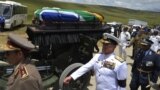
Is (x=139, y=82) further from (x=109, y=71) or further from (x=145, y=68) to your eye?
(x=109, y=71)

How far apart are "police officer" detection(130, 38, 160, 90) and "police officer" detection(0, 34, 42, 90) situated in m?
6.14

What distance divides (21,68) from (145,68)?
632 cm

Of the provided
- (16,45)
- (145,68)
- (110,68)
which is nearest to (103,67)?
(110,68)

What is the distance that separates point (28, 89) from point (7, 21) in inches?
1657

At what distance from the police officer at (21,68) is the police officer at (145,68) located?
614cm

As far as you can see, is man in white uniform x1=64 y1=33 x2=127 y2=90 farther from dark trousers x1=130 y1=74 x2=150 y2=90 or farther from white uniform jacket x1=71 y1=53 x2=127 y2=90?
dark trousers x1=130 y1=74 x2=150 y2=90

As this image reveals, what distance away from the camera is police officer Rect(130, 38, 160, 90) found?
997cm

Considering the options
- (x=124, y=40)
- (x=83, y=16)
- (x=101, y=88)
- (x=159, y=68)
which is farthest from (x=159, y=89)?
(x=124, y=40)

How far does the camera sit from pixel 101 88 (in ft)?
20.8

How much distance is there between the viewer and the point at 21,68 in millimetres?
3977

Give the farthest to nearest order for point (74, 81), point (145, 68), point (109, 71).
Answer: point (74, 81) < point (145, 68) < point (109, 71)

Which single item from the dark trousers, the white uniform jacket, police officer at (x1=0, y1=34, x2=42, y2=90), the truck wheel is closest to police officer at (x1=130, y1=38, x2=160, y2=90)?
the dark trousers

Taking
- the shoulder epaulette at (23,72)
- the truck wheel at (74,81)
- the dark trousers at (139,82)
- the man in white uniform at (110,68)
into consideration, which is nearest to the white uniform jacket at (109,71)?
the man in white uniform at (110,68)

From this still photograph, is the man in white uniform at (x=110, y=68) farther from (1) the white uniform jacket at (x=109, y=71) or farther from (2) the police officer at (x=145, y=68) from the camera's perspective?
(2) the police officer at (x=145, y=68)
